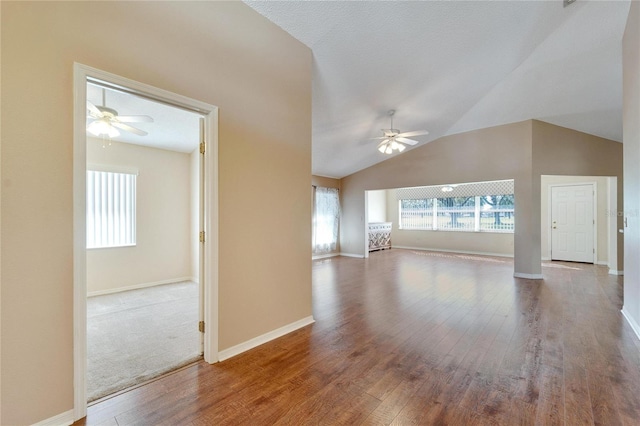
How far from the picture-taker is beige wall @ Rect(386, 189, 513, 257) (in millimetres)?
8074

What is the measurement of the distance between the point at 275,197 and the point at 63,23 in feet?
6.14

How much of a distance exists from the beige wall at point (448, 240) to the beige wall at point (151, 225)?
23.9 feet

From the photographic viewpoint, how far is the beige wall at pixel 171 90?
1479mm

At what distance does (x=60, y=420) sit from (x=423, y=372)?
2399mm

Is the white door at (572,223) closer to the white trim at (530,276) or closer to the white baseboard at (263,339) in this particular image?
the white trim at (530,276)

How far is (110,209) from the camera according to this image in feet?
14.8

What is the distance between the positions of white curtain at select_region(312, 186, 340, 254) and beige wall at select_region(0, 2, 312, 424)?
4461 millimetres

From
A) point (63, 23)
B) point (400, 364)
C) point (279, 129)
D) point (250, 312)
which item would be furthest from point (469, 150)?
point (63, 23)

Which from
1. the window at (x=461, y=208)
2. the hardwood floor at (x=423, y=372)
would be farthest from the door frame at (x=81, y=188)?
the window at (x=461, y=208)

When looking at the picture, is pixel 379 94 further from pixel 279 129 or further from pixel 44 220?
pixel 44 220

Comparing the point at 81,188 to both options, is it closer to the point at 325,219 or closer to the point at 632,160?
the point at 632,160

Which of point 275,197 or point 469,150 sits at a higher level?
point 469,150

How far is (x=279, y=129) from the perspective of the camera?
112 inches

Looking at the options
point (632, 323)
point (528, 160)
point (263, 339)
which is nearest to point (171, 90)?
point (263, 339)
